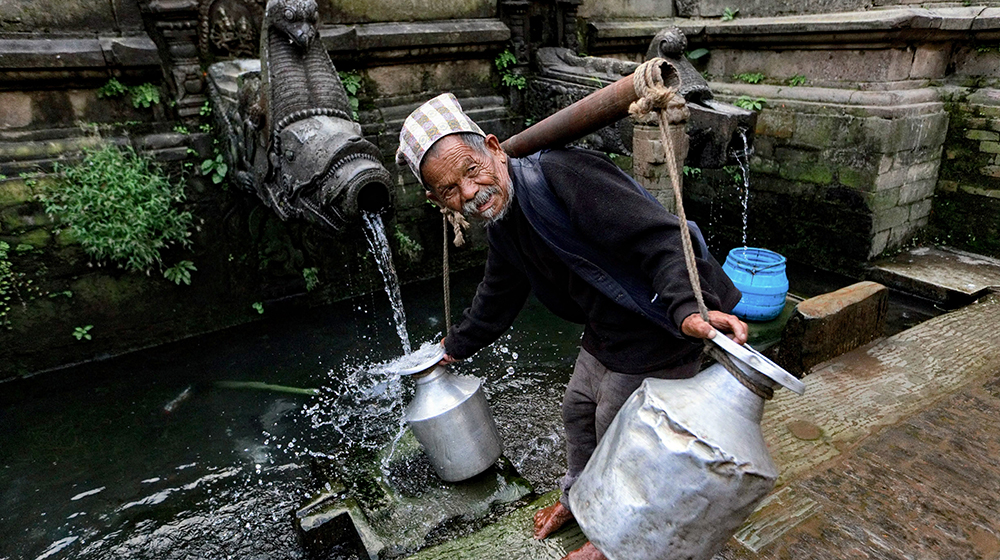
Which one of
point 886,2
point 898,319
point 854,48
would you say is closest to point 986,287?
point 898,319

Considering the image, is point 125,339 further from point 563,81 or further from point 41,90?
point 563,81

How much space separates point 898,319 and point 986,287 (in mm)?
875

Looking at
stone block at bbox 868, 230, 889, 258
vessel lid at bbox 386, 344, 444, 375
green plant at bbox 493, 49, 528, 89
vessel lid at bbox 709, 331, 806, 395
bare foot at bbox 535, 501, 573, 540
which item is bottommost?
stone block at bbox 868, 230, 889, 258

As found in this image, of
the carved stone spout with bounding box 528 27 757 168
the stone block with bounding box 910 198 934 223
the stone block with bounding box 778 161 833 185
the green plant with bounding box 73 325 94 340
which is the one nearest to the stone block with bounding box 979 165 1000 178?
the stone block with bounding box 910 198 934 223

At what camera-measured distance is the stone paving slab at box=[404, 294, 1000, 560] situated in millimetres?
2705

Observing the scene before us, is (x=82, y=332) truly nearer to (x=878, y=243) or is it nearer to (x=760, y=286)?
(x=760, y=286)

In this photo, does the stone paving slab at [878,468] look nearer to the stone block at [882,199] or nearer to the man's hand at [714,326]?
the man's hand at [714,326]

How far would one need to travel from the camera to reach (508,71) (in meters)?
7.29

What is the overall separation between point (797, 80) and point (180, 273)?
718cm

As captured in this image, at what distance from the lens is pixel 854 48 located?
652cm

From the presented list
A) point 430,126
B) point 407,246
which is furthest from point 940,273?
point 430,126

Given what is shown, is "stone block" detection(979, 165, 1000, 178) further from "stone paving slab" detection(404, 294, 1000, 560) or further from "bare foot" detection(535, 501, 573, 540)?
"bare foot" detection(535, 501, 573, 540)

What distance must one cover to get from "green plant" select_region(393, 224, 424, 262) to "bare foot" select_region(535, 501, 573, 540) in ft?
14.3

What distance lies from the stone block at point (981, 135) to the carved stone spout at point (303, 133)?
6.42m
